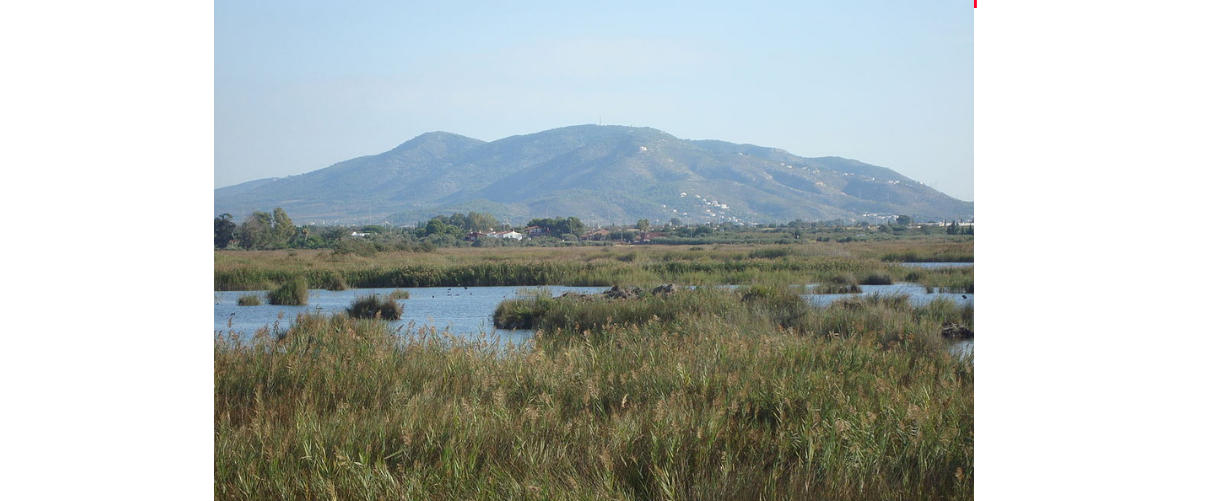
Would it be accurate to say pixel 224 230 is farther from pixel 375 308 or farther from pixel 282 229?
pixel 375 308

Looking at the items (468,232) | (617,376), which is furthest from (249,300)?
(617,376)

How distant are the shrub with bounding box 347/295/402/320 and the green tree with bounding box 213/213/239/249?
663mm

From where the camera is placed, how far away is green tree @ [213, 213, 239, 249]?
11.9ft

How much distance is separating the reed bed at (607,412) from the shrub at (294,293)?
0.34ft

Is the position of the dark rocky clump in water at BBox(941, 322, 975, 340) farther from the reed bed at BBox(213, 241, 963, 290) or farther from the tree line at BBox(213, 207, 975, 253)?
the tree line at BBox(213, 207, 975, 253)

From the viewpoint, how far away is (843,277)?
3.74 metres

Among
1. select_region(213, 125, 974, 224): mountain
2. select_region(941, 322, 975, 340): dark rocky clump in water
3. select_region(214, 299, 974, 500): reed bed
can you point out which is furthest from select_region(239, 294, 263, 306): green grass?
select_region(941, 322, 975, 340): dark rocky clump in water

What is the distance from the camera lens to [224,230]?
367 cm

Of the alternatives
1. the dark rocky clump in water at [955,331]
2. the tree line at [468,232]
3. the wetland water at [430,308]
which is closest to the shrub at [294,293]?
the wetland water at [430,308]

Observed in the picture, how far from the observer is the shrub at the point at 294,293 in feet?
12.5

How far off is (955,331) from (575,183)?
1.97 meters
